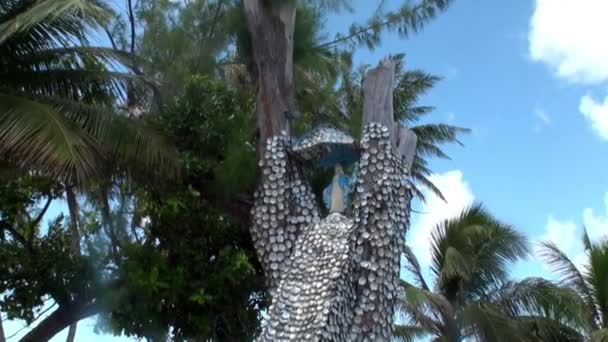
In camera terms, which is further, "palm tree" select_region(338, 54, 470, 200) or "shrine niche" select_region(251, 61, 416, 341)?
"palm tree" select_region(338, 54, 470, 200)

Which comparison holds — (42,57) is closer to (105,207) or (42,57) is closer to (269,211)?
(105,207)

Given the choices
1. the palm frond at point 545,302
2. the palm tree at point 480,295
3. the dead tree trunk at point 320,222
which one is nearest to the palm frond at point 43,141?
the dead tree trunk at point 320,222

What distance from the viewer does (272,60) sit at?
30.6 ft

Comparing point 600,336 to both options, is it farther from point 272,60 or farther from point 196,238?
point 272,60

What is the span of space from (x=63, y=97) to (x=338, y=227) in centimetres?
338

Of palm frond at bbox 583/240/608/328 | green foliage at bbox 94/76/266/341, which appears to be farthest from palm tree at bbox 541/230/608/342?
green foliage at bbox 94/76/266/341

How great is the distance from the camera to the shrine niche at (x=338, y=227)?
756cm

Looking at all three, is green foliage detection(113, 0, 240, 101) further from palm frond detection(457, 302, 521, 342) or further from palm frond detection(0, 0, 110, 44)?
palm frond detection(457, 302, 521, 342)

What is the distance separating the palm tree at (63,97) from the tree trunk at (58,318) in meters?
2.25

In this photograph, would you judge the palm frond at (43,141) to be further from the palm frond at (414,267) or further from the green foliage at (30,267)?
the palm frond at (414,267)

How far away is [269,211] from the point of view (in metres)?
8.72

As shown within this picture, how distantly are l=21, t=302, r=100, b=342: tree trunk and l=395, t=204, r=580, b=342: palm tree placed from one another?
4.38 m

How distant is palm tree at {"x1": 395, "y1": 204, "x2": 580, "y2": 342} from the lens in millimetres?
11844

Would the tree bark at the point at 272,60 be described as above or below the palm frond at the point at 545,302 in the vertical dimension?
above
